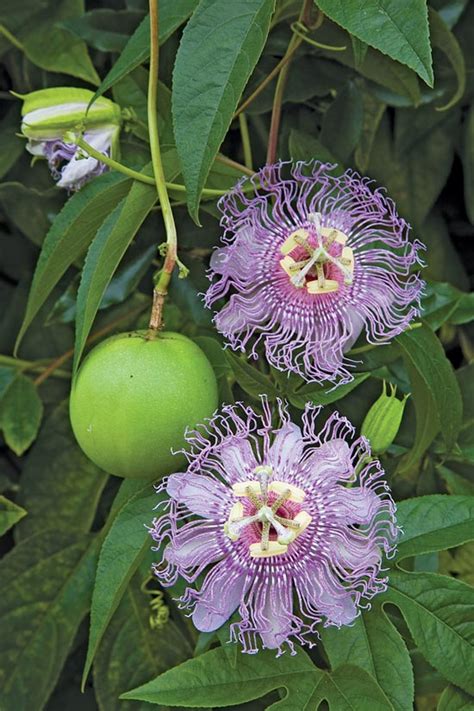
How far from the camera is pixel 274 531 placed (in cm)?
96

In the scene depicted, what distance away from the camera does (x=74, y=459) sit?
4.54ft

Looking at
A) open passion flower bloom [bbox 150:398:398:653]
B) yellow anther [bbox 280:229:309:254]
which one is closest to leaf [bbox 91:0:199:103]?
yellow anther [bbox 280:229:309:254]

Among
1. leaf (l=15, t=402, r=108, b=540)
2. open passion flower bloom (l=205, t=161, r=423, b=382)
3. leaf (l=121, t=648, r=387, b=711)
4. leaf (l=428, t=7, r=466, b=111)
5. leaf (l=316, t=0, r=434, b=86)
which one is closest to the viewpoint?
leaf (l=316, t=0, r=434, b=86)

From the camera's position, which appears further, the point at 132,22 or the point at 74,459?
the point at 74,459

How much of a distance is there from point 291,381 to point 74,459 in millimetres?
467

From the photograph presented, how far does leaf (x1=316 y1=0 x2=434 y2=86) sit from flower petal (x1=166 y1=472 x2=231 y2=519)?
39 cm

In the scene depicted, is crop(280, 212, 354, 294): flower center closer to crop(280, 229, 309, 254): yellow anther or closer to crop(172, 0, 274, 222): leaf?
crop(280, 229, 309, 254): yellow anther

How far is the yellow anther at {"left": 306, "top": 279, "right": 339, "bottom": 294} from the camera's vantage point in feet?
3.34

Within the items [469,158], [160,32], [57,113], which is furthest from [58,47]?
[469,158]

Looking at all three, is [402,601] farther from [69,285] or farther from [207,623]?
[69,285]

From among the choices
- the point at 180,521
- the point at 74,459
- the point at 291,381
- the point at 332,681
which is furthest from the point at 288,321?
the point at 74,459

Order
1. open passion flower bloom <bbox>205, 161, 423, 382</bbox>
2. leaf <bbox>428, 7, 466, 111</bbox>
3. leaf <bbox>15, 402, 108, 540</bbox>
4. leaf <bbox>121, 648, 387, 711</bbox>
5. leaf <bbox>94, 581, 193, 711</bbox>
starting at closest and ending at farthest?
leaf <bbox>121, 648, 387, 711</bbox>
open passion flower bloom <bbox>205, 161, 423, 382</bbox>
leaf <bbox>428, 7, 466, 111</bbox>
leaf <bbox>94, 581, 193, 711</bbox>
leaf <bbox>15, 402, 108, 540</bbox>

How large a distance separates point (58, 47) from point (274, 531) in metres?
0.67

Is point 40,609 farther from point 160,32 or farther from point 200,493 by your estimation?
point 160,32
